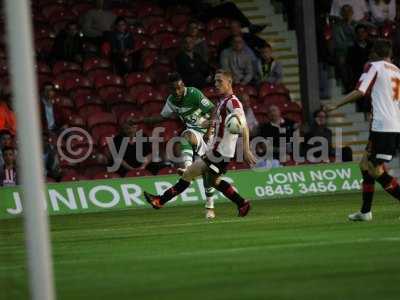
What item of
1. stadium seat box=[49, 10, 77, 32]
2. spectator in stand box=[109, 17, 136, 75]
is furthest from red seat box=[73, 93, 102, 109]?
stadium seat box=[49, 10, 77, 32]

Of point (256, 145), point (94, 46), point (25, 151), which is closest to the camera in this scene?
point (25, 151)

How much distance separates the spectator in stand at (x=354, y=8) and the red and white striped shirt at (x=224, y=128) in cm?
1026

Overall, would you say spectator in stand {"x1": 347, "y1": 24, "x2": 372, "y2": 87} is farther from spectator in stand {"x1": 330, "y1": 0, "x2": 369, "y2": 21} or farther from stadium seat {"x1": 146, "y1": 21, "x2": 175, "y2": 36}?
stadium seat {"x1": 146, "y1": 21, "x2": 175, "y2": 36}

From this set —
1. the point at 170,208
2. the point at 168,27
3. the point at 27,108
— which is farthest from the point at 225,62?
the point at 27,108

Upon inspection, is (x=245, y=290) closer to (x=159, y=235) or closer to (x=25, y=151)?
(x=25, y=151)

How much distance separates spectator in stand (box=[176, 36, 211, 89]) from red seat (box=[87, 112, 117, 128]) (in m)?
1.82

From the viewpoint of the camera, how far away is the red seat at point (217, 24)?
25.0 meters

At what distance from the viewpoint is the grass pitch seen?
742 centimetres

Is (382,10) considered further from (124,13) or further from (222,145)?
(222,145)

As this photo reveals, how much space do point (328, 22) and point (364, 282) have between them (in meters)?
18.4

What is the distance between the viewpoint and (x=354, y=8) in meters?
25.2

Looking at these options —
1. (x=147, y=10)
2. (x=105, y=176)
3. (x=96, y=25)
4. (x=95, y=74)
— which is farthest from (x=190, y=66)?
(x=147, y=10)

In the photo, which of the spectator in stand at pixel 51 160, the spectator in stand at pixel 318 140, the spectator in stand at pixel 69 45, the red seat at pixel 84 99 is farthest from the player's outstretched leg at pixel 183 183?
the spectator in stand at pixel 69 45

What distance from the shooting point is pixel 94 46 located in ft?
74.4
